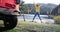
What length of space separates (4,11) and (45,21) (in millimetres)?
5819

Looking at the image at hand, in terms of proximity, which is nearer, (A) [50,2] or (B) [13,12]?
(B) [13,12]

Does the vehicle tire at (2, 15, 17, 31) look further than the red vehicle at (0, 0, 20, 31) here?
Yes

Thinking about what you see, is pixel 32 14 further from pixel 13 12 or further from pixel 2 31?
pixel 13 12

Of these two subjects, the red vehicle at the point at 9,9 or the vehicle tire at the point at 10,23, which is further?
the vehicle tire at the point at 10,23

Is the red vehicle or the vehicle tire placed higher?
the red vehicle

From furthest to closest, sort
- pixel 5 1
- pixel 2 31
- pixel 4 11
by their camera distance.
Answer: pixel 2 31 → pixel 5 1 → pixel 4 11

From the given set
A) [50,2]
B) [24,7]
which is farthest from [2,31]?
[50,2]

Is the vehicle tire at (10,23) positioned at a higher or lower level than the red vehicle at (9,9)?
lower

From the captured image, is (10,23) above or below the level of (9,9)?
below

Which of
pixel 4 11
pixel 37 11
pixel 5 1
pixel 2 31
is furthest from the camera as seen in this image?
pixel 37 11

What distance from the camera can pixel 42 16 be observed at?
1295 cm

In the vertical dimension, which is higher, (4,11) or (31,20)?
(4,11)

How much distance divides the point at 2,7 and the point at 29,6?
542cm

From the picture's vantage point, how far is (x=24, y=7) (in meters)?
12.6
